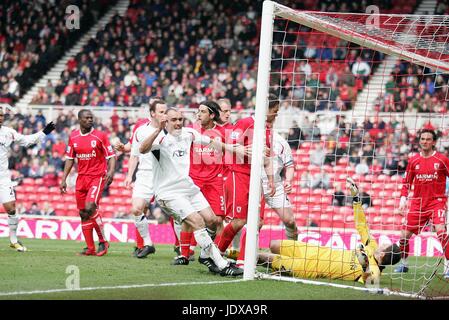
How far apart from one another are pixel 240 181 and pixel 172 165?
94 centimetres

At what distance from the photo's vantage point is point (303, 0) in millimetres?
27578

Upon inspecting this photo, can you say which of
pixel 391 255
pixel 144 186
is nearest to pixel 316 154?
pixel 144 186

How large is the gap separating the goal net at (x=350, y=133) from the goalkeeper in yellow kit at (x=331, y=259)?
0.07 ft

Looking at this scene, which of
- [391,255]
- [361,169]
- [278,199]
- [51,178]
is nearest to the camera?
[391,255]

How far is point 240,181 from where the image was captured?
10375 millimetres

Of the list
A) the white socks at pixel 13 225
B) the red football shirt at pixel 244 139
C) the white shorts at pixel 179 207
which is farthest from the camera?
the white socks at pixel 13 225

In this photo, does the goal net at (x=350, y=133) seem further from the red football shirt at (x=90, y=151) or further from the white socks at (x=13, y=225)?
the white socks at (x=13, y=225)

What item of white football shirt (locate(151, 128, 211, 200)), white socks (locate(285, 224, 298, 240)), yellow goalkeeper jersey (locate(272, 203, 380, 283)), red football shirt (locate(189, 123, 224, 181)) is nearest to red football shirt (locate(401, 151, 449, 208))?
white socks (locate(285, 224, 298, 240))

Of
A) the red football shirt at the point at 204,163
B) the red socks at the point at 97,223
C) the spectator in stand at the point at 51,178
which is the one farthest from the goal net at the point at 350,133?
the spectator in stand at the point at 51,178

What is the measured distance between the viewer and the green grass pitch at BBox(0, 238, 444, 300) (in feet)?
25.2

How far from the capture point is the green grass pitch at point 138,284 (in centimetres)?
767

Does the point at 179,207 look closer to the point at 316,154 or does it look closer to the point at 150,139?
the point at 150,139

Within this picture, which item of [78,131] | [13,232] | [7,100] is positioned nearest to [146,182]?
[78,131]
